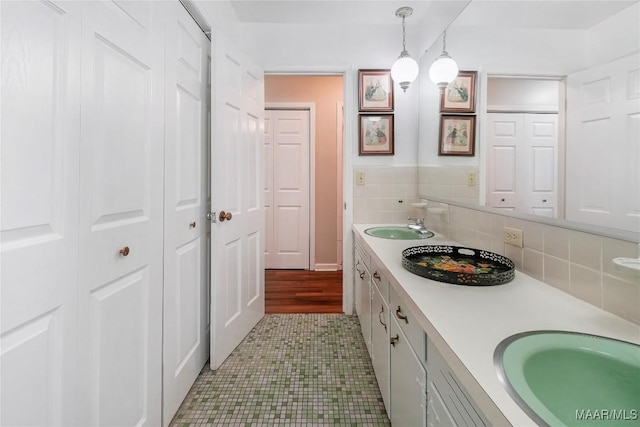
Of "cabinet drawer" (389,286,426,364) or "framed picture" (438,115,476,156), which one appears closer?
"cabinet drawer" (389,286,426,364)

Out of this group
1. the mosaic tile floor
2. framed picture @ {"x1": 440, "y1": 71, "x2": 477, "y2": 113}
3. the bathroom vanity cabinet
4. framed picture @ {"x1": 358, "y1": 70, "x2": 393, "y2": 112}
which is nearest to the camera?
the bathroom vanity cabinet

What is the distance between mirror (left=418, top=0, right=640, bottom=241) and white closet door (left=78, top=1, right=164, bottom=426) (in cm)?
146

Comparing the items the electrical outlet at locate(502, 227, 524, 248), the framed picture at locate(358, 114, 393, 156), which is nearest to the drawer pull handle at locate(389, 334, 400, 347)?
the electrical outlet at locate(502, 227, 524, 248)

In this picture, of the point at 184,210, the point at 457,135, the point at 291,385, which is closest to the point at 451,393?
the point at 291,385

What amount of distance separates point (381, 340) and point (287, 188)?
266cm

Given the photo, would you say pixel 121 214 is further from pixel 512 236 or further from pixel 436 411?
pixel 512 236

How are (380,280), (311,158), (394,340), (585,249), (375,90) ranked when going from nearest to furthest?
(585,249), (394,340), (380,280), (375,90), (311,158)

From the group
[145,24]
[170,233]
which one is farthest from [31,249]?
[145,24]

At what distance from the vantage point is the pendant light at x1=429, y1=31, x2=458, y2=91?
171 centimetres

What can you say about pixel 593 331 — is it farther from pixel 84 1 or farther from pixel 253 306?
pixel 253 306

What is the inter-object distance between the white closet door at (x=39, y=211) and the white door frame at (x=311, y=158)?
9.88ft

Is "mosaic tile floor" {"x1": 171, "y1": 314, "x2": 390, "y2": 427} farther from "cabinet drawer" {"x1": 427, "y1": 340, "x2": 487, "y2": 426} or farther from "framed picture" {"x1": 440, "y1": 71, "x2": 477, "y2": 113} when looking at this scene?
"framed picture" {"x1": 440, "y1": 71, "x2": 477, "y2": 113}

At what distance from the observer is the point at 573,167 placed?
2.94ft

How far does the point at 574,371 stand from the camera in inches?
23.3
